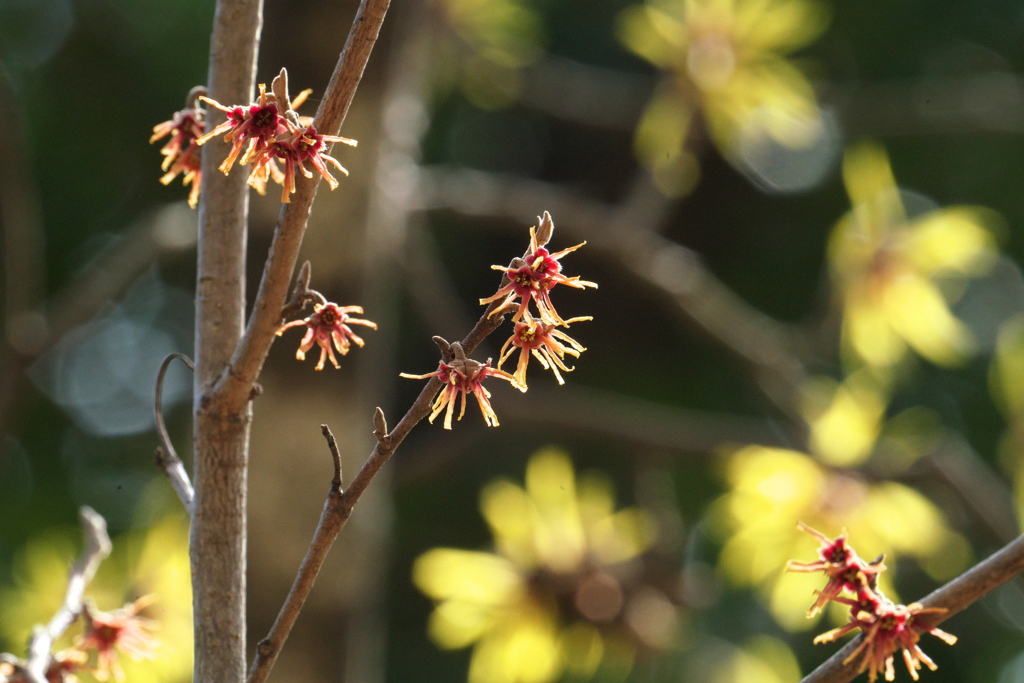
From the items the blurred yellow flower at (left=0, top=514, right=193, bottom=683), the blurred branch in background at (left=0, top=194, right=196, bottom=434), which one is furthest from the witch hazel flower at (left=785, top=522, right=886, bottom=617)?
the blurred branch in background at (left=0, top=194, right=196, bottom=434)

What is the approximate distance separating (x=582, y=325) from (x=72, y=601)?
1757mm

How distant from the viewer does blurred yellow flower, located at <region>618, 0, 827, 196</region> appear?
4.37ft

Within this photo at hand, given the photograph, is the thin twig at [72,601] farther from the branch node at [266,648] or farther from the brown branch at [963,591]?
the brown branch at [963,591]

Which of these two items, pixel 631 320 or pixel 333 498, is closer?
pixel 333 498

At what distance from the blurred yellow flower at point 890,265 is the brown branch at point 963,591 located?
107 cm

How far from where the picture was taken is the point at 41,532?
1792mm

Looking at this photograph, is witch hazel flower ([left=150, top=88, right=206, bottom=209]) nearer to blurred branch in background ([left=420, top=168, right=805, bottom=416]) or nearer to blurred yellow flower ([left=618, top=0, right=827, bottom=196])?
blurred branch in background ([left=420, top=168, right=805, bottom=416])

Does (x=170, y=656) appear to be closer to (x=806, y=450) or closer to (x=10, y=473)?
(x=806, y=450)

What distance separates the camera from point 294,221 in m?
0.27

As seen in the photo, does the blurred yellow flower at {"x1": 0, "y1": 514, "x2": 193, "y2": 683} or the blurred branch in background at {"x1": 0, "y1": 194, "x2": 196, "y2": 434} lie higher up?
the blurred branch in background at {"x1": 0, "y1": 194, "x2": 196, "y2": 434}

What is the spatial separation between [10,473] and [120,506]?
0.23 m

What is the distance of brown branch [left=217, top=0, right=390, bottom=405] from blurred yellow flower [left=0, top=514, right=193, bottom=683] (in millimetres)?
458

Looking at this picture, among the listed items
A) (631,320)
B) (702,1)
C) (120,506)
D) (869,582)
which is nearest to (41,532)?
(120,506)

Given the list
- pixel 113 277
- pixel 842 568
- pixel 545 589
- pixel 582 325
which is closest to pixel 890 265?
pixel 545 589
